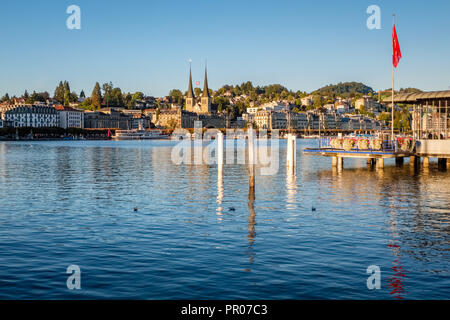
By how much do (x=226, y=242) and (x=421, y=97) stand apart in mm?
33805

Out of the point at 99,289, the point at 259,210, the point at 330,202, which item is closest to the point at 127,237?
the point at 99,289

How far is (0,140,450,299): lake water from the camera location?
13789mm

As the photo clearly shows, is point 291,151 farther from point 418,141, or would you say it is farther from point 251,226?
point 251,226

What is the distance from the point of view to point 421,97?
46250 mm

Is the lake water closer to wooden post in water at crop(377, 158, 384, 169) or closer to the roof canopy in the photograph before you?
wooden post in water at crop(377, 158, 384, 169)

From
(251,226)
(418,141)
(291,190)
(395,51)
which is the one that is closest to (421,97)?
(418,141)

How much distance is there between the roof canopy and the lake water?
12.4 metres

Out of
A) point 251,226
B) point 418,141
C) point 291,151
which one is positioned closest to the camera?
point 251,226

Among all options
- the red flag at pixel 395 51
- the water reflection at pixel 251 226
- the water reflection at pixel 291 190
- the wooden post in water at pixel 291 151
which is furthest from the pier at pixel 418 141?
the water reflection at pixel 251 226

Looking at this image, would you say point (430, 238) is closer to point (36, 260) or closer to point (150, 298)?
point (150, 298)

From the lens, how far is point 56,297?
1306cm

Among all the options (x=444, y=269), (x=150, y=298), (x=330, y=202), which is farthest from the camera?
(x=330, y=202)

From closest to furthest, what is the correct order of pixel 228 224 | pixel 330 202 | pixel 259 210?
1. pixel 228 224
2. pixel 259 210
3. pixel 330 202
